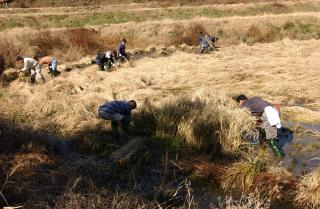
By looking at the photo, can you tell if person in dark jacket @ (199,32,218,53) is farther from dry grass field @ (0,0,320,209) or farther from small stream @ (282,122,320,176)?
small stream @ (282,122,320,176)

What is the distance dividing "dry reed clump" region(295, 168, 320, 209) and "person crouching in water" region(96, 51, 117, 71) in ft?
36.0

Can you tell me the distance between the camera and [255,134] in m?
8.68

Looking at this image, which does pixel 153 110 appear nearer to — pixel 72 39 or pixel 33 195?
pixel 33 195

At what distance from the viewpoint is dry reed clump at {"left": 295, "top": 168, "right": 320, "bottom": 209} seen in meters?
6.33

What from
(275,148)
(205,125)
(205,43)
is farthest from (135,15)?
(275,148)

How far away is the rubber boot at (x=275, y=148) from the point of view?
27.0ft

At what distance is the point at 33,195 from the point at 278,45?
17.9m

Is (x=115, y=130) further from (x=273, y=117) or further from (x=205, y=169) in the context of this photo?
(x=273, y=117)

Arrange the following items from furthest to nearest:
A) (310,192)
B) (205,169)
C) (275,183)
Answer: (205,169)
(275,183)
(310,192)

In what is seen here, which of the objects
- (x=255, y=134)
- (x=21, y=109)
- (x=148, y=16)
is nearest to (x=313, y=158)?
(x=255, y=134)

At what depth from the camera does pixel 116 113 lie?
8.86m

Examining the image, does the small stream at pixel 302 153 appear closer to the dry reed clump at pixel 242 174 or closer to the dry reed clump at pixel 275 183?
the dry reed clump at pixel 275 183

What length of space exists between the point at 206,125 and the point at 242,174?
1.81 m

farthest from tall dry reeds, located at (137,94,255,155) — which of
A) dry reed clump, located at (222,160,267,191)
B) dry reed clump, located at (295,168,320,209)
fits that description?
dry reed clump, located at (295,168,320,209)
